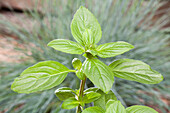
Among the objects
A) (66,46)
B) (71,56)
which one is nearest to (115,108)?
(66,46)

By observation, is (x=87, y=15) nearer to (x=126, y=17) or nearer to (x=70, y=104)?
(x=70, y=104)

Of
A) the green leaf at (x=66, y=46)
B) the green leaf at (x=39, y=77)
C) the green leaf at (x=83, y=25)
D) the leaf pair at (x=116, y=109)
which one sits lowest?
the leaf pair at (x=116, y=109)

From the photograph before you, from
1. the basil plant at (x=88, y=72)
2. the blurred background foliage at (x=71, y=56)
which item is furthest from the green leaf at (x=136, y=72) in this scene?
the blurred background foliage at (x=71, y=56)

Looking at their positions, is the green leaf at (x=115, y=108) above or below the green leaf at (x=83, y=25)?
below

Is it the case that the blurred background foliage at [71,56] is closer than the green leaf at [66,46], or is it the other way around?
the green leaf at [66,46]

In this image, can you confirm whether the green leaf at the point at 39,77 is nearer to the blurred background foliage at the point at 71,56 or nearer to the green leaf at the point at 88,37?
the green leaf at the point at 88,37

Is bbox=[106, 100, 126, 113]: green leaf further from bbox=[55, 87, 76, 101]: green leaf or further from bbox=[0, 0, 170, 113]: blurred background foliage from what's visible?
bbox=[0, 0, 170, 113]: blurred background foliage

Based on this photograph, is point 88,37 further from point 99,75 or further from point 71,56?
point 71,56
